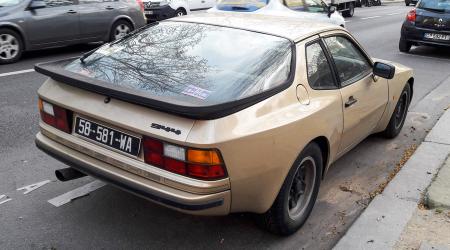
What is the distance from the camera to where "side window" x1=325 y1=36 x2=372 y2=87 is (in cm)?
405

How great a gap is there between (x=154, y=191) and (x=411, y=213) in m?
2.20

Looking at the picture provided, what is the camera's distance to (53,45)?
30.5ft

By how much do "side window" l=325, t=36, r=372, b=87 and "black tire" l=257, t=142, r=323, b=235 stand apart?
0.78 meters

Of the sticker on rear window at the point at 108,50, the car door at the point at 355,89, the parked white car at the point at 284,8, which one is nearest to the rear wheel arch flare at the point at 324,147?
the car door at the point at 355,89

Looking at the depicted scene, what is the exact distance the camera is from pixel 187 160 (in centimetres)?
277

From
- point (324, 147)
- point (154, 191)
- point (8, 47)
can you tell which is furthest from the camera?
point (8, 47)

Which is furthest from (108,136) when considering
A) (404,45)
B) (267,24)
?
(404,45)

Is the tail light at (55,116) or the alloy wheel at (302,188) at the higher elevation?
the tail light at (55,116)

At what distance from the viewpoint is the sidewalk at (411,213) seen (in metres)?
3.48

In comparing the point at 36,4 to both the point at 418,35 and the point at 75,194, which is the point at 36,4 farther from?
the point at 418,35

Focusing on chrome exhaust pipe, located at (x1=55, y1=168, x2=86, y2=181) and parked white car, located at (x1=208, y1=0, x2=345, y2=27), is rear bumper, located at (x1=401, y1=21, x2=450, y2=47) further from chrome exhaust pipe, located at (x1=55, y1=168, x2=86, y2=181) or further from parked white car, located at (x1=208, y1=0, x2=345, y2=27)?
chrome exhaust pipe, located at (x1=55, y1=168, x2=86, y2=181)

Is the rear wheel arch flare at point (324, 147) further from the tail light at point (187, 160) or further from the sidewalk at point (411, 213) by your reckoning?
the tail light at point (187, 160)

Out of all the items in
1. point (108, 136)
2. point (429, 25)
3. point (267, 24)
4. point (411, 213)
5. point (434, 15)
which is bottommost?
point (411, 213)

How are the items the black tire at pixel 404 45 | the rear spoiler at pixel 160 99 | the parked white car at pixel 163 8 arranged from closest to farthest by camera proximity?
1. the rear spoiler at pixel 160 99
2. the black tire at pixel 404 45
3. the parked white car at pixel 163 8
